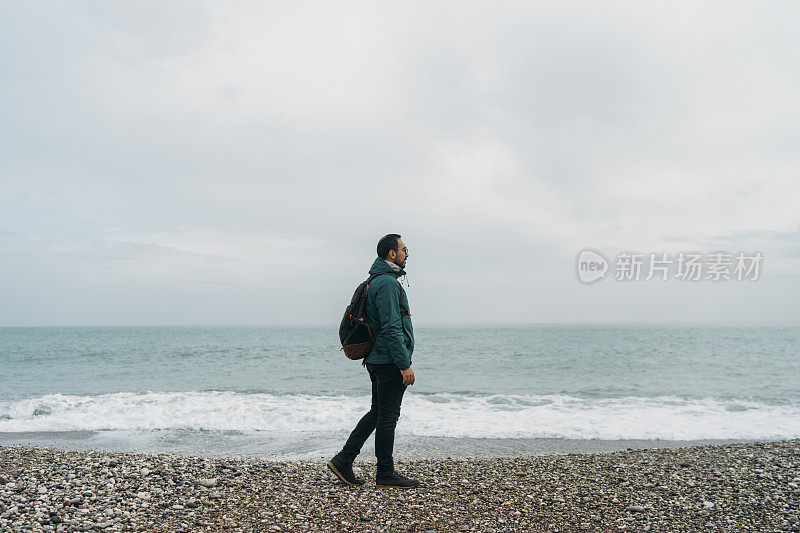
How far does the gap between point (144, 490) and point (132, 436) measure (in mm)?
5652

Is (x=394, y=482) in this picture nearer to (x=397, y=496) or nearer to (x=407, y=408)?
(x=397, y=496)

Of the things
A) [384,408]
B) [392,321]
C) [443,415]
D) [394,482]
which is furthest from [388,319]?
[443,415]

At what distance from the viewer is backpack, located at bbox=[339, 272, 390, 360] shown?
5.05m

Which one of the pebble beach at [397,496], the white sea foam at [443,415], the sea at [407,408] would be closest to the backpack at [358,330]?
the pebble beach at [397,496]

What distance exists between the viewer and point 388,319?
193 inches

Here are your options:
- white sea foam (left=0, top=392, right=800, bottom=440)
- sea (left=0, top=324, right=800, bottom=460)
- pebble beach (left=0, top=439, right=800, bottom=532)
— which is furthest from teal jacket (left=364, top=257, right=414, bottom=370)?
white sea foam (left=0, top=392, right=800, bottom=440)

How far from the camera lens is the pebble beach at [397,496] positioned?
4.55 m

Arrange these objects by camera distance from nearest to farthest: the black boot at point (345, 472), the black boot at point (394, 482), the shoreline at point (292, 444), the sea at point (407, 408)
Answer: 1. the black boot at point (394, 482)
2. the black boot at point (345, 472)
3. the shoreline at point (292, 444)
4. the sea at point (407, 408)

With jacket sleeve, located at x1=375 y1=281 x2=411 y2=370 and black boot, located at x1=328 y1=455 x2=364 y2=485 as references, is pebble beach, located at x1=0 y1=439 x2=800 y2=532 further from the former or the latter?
jacket sleeve, located at x1=375 y1=281 x2=411 y2=370

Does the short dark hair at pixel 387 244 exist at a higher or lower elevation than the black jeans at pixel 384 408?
higher

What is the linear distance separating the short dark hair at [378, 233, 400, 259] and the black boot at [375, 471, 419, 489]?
2333 mm

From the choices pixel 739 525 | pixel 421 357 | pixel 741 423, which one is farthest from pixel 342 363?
pixel 739 525

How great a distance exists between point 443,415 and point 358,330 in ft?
26.5

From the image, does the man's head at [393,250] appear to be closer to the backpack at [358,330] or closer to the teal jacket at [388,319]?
the teal jacket at [388,319]
